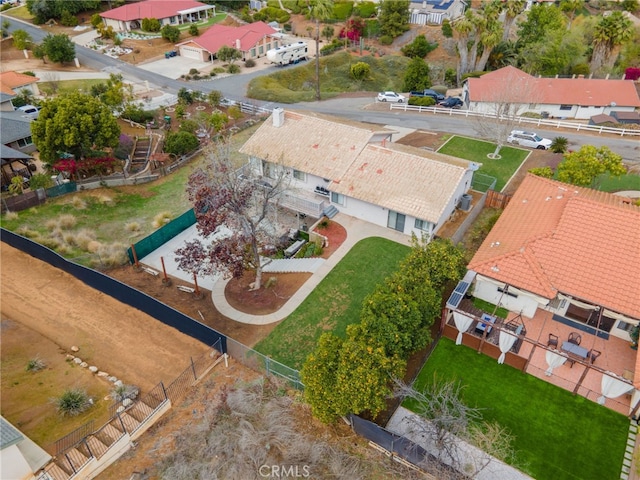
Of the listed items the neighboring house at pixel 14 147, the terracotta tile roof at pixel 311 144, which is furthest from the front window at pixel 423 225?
the neighboring house at pixel 14 147

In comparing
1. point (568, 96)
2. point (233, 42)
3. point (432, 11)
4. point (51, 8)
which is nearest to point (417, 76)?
point (568, 96)

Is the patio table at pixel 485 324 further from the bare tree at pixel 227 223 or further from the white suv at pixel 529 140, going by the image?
the white suv at pixel 529 140

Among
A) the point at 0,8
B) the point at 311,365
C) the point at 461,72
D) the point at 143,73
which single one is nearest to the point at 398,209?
the point at 311,365

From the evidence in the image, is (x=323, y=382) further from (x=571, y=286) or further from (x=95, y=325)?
(x=95, y=325)

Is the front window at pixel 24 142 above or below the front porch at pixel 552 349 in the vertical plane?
above

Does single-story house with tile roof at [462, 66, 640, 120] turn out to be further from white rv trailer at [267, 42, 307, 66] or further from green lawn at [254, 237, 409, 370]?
green lawn at [254, 237, 409, 370]

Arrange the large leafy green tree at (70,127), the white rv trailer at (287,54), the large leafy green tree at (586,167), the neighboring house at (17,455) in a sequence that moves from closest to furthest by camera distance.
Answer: the neighboring house at (17,455) → the large leafy green tree at (586,167) → the large leafy green tree at (70,127) → the white rv trailer at (287,54)
